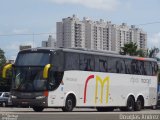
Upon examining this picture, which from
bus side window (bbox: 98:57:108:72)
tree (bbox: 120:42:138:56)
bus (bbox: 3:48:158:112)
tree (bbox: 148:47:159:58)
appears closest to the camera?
bus (bbox: 3:48:158:112)

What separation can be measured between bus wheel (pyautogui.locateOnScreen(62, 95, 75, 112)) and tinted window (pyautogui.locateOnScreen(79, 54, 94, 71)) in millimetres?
1863

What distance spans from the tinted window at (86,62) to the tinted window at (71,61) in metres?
0.36

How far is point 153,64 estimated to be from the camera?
37.4 m

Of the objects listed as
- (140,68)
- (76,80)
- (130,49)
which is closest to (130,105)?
(140,68)

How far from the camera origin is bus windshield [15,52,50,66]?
94.7 ft

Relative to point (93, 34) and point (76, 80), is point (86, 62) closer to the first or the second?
point (76, 80)

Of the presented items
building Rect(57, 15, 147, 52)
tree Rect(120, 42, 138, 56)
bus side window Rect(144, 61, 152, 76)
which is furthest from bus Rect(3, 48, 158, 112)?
tree Rect(120, 42, 138, 56)

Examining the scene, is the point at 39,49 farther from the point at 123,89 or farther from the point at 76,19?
the point at 76,19

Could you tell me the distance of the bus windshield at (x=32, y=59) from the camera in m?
28.9

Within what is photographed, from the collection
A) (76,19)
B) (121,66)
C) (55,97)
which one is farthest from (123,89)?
(76,19)

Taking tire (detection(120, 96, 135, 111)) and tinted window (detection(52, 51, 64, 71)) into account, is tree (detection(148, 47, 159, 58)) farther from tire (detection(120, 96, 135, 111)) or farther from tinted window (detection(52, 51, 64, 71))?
tinted window (detection(52, 51, 64, 71))

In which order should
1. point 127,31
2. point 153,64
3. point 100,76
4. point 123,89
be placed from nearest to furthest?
1. point 100,76
2. point 123,89
3. point 153,64
4. point 127,31

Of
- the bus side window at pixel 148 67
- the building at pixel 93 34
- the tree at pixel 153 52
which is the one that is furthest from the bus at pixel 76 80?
the tree at pixel 153 52

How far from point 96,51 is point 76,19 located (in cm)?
3380
